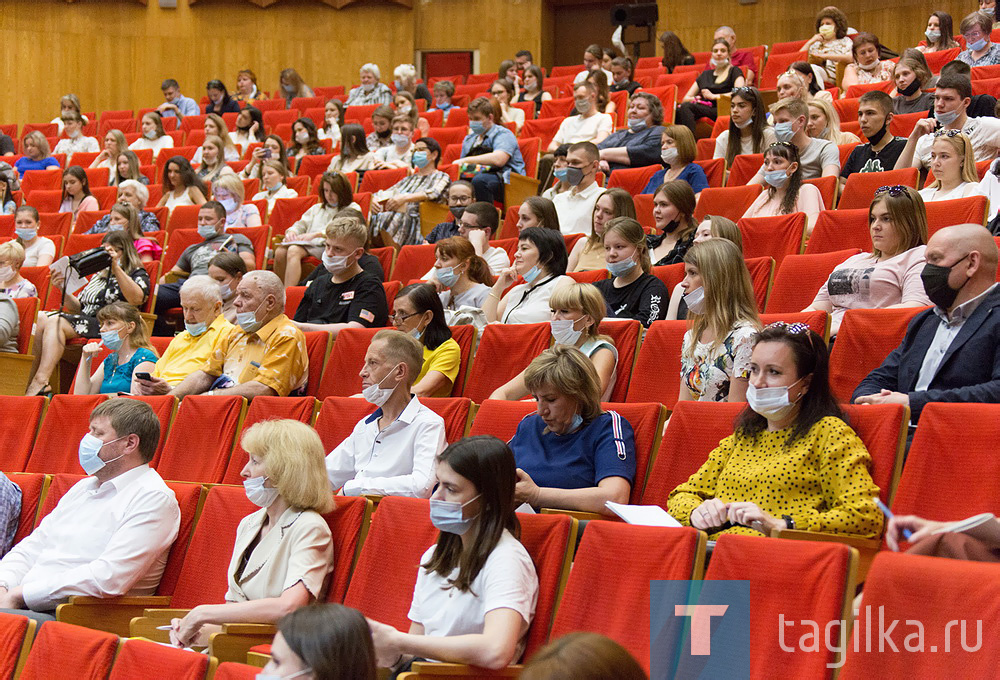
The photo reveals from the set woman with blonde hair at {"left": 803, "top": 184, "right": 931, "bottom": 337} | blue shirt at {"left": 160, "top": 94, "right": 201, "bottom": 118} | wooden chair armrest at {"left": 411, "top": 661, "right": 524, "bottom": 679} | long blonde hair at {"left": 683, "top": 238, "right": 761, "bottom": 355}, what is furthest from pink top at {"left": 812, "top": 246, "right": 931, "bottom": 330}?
blue shirt at {"left": 160, "top": 94, "right": 201, "bottom": 118}

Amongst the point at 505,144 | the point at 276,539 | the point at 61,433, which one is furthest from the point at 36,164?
the point at 276,539

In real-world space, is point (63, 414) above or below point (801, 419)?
below

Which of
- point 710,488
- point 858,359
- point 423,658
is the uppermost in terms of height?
point 858,359

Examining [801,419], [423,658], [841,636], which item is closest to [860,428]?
[801,419]

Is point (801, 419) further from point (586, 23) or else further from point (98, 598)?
point (586, 23)

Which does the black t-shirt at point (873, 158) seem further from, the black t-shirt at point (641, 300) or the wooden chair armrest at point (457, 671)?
the wooden chair armrest at point (457, 671)

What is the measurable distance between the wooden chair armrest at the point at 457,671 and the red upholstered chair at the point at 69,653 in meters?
0.54

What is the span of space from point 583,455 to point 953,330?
0.82 metres

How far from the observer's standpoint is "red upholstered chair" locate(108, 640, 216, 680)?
67.4 inches

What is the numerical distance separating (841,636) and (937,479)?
1.65ft

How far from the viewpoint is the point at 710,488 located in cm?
216

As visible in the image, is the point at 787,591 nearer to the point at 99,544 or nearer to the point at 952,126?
the point at 99,544

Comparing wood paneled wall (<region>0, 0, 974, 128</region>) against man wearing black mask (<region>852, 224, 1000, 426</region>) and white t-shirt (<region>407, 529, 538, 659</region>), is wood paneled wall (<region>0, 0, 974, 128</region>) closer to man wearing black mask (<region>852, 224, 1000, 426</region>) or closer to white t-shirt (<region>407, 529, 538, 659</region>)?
man wearing black mask (<region>852, 224, 1000, 426</region>)

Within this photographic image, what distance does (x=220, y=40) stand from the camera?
1052 cm
